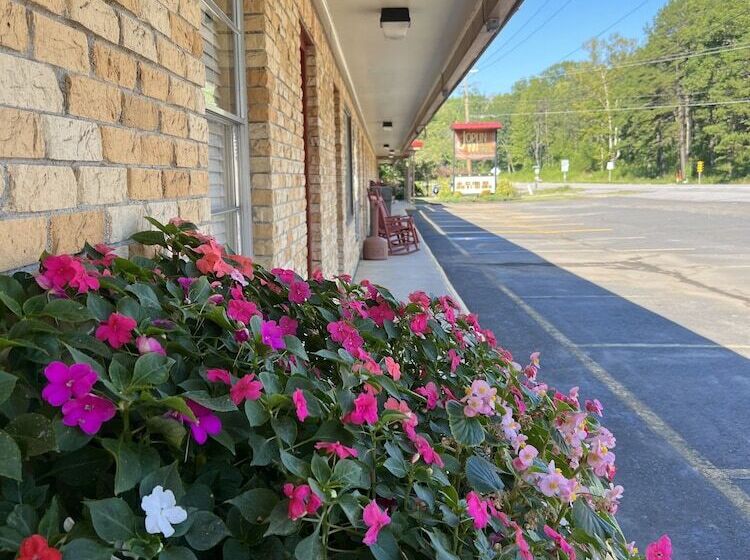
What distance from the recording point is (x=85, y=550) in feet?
2.25

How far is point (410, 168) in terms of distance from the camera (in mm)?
46344

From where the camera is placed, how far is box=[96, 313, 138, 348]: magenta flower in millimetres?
976

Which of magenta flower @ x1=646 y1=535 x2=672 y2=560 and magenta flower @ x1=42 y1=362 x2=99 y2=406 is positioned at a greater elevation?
magenta flower @ x1=42 y1=362 x2=99 y2=406

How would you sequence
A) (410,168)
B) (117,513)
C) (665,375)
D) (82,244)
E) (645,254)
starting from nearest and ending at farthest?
(117,513)
(82,244)
(665,375)
(645,254)
(410,168)

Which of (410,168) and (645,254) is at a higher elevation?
(410,168)

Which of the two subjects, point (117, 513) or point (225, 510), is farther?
point (225, 510)

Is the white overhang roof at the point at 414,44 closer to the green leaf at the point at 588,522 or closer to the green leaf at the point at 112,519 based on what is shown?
the green leaf at the point at 588,522

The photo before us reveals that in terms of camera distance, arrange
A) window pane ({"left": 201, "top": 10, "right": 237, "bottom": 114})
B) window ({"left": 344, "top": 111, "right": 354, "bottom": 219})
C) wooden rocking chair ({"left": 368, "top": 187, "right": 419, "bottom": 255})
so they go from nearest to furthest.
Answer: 1. window pane ({"left": 201, "top": 10, "right": 237, "bottom": 114})
2. window ({"left": 344, "top": 111, "right": 354, "bottom": 219})
3. wooden rocking chair ({"left": 368, "top": 187, "right": 419, "bottom": 255})

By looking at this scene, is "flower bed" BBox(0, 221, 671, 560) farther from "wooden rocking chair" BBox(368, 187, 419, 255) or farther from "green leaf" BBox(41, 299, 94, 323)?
"wooden rocking chair" BBox(368, 187, 419, 255)

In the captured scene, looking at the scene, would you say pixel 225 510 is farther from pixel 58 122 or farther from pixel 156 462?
pixel 58 122

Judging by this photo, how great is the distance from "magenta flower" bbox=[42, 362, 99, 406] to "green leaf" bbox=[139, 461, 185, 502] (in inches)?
5.0

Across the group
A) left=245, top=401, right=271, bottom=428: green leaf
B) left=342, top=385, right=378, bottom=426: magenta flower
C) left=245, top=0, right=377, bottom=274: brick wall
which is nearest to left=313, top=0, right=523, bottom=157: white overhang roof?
left=245, top=0, right=377, bottom=274: brick wall

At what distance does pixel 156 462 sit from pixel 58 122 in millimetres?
815

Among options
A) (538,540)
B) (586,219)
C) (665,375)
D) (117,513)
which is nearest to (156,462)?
(117,513)
